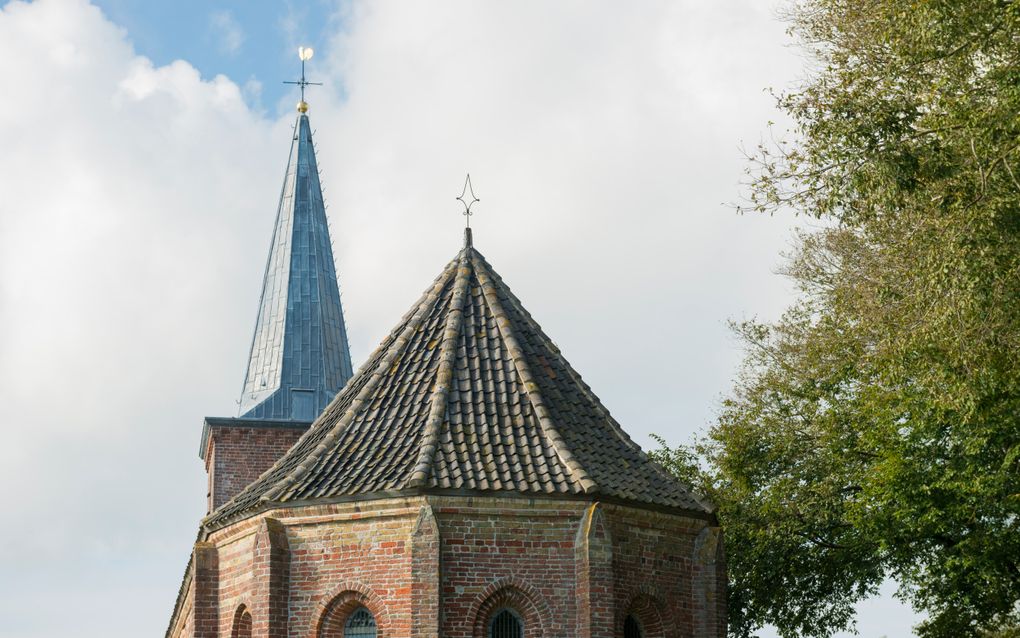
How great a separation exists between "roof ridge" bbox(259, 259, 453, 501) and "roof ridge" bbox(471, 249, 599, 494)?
70cm

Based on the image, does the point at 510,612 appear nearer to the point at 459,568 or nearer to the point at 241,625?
the point at 459,568

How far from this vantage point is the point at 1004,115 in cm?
1717

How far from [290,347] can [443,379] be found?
1375 centimetres

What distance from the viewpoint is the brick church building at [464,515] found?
1836 centimetres

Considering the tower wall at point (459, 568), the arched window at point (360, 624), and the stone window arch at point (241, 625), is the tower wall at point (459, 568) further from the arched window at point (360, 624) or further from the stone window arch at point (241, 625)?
the stone window arch at point (241, 625)

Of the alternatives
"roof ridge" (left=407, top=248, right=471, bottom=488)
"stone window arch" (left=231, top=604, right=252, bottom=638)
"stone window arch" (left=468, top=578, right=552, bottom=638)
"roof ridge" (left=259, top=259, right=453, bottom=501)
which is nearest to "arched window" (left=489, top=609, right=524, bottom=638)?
"stone window arch" (left=468, top=578, right=552, bottom=638)

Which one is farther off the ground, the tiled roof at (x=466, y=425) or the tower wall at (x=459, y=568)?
the tiled roof at (x=466, y=425)

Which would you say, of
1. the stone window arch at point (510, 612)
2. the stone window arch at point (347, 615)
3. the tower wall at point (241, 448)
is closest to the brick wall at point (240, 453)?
the tower wall at point (241, 448)

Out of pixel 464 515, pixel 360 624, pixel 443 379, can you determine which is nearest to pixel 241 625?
pixel 360 624

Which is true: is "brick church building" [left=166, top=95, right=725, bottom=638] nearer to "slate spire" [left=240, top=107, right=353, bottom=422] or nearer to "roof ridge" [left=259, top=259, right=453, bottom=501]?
"roof ridge" [left=259, top=259, right=453, bottom=501]

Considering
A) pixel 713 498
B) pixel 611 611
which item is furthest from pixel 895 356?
A: pixel 713 498

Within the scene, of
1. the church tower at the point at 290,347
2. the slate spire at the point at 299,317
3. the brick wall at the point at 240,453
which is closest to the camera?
the brick wall at the point at 240,453

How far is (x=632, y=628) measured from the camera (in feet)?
64.0

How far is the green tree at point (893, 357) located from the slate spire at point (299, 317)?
8.74m
